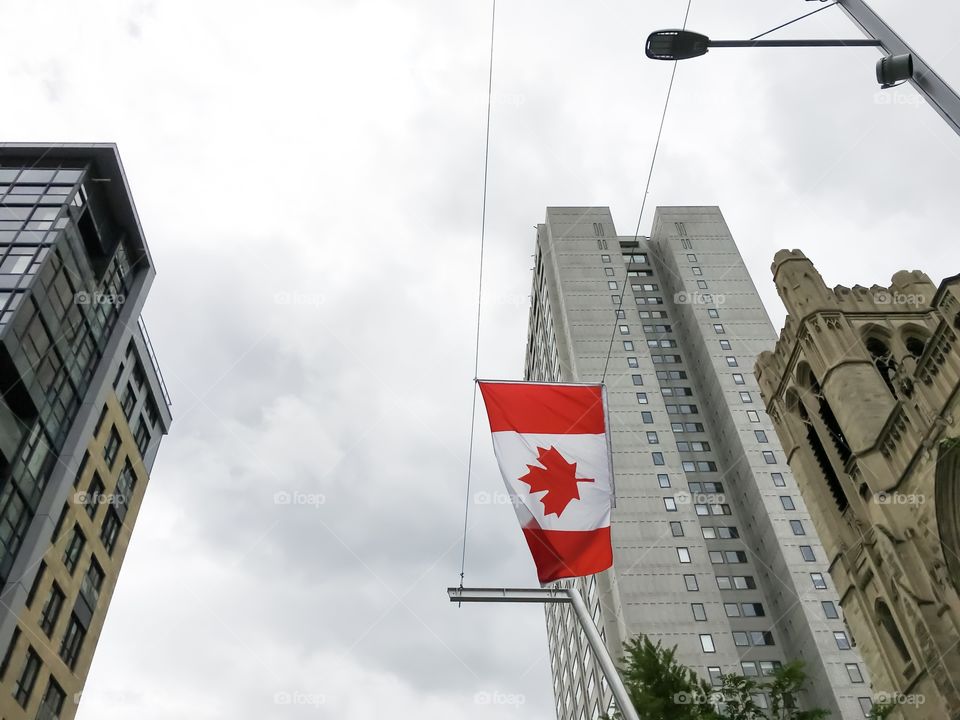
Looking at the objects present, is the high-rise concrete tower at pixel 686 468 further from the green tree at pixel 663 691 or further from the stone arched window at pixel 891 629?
the green tree at pixel 663 691

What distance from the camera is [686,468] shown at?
81750 millimetres

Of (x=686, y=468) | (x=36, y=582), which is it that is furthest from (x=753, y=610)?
(x=36, y=582)

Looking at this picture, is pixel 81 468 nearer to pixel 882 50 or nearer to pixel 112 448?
pixel 112 448

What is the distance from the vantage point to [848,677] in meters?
62.6

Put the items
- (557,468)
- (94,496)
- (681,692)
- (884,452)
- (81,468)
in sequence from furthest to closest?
(94,496), (81,468), (884,452), (681,692), (557,468)

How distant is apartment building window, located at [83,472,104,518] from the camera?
44.3 metres

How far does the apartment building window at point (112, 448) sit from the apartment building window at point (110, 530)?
2936 millimetres

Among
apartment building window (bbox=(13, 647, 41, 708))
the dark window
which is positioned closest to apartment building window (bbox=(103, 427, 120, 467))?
apartment building window (bbox=(13, 647, 41, 708))

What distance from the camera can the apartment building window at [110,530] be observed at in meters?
46.7

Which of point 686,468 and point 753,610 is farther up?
point 686,468

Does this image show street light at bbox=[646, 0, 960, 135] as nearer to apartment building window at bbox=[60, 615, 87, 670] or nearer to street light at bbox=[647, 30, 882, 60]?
street light at bbox=[647, 30, 882, 60]

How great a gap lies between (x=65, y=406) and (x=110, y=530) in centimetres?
880

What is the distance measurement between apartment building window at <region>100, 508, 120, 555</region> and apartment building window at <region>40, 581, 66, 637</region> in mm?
5439

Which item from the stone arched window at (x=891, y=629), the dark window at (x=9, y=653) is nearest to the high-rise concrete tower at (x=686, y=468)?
the stone arched window at (x=891, y=629)
